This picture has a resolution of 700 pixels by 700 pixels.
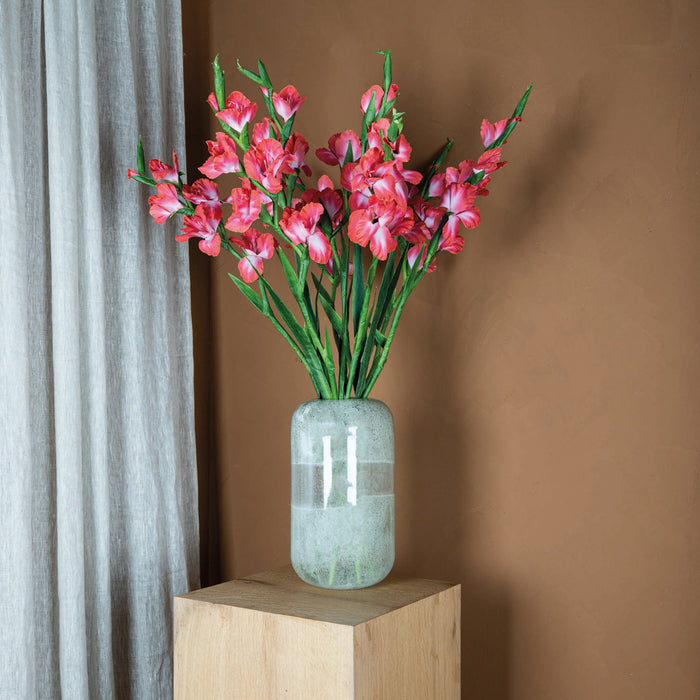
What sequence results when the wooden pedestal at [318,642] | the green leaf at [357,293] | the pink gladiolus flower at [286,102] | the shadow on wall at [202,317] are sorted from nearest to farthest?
the wooden pedestal at [318,642] < the pink gladiolus flower at [286,102] < the green leaf at [357,293] < the shadow on wall at [202,317]

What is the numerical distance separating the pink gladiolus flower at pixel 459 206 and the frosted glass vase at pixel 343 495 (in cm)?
28

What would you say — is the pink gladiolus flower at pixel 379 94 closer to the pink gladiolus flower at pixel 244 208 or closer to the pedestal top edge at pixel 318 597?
the pink gladiolus flower at pixel 244 208

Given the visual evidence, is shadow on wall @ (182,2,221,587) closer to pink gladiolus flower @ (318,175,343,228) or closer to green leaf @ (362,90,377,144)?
pink gladiolus flower @ (318,175,343,228)

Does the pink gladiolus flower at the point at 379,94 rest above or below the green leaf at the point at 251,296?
above

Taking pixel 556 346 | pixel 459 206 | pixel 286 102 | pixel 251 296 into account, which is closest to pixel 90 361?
pixel 251 296

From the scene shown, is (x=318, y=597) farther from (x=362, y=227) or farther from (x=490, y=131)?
(x=490, y=131)

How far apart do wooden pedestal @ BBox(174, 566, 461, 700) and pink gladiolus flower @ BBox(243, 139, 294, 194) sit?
0.56 metres

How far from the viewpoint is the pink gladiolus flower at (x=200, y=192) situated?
43.0 inches

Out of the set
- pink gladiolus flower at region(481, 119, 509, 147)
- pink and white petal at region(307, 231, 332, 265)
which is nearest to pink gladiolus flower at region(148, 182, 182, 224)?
pink and white petal at region(307, 231, 332, 265)

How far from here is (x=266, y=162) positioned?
1007 millimetres

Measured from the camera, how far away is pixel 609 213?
114cm

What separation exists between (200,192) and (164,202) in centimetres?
5

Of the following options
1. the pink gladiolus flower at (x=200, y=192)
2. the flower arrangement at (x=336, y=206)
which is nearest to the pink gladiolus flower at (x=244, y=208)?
the flower arrangement at (x=336, y=206)

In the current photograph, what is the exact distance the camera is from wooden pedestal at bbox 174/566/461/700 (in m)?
0.96
